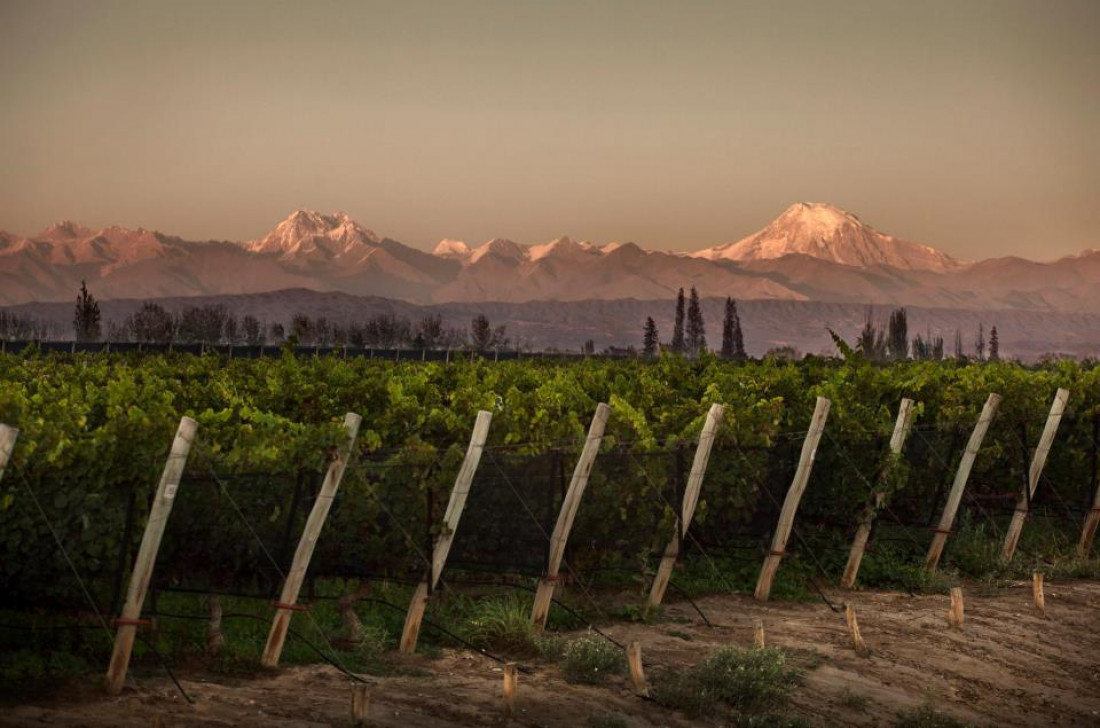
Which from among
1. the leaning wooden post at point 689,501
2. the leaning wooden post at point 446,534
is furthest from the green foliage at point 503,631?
the leaning wooden post at point 689,501

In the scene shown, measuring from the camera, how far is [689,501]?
16.4 metres

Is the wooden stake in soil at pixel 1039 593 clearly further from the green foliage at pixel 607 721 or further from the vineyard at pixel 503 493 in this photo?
the green foliage at pixel 607 721

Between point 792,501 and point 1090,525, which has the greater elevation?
point 792,501

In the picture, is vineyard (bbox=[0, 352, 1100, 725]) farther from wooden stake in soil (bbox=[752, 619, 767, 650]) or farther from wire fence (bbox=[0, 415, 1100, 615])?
wooden stake in soil (bbox=[752, 619, 767, 650])

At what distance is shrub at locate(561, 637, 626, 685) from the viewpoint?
12.9m

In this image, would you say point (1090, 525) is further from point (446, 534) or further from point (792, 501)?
point (446, 534)

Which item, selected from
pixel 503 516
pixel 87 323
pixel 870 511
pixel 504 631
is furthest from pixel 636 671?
pixel 87 323

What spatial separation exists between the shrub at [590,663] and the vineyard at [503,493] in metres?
1.32

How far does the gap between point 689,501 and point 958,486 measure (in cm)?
574

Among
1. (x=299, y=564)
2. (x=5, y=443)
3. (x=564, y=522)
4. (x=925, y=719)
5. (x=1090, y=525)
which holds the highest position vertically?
(x=5, y=443)

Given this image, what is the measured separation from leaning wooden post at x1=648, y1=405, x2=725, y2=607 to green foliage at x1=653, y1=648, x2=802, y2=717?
121 inches

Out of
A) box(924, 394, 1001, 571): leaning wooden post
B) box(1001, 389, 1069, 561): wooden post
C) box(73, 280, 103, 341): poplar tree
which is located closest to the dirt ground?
box(924, 394, 1001, 571): leaning wooden post

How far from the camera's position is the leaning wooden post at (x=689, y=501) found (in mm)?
16250

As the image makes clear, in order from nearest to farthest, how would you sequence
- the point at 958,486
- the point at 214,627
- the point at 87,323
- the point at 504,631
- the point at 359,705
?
the point at 359,705 < the point at 214,627 < the point at 504,631 < the point at 958,486 < the point at 87,323
